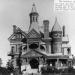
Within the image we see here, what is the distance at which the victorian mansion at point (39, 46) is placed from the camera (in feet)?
A: 123

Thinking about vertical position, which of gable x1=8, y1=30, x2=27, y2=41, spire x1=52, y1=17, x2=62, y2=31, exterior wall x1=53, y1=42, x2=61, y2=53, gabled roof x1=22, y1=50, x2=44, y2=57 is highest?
spire x1=52, y1=17, x2=62, y2=31

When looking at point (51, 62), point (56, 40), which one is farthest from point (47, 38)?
point (51, 62)

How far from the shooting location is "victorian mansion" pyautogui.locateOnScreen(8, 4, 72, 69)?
123 ft

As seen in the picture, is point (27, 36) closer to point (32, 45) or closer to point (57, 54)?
point (32, 45)

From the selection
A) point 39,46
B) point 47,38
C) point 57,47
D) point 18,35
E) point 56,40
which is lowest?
point 57,47

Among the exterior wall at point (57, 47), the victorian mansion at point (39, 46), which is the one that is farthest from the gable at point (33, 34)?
the exterior wall at point (57, 47)

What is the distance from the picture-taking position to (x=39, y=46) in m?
39.0

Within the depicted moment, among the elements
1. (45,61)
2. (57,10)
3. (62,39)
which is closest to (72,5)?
(57,10)

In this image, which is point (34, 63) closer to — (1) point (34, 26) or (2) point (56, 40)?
(2) point (56, 40)

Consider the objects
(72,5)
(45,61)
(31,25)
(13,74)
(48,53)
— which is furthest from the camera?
(31,25)

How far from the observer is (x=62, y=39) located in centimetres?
4291

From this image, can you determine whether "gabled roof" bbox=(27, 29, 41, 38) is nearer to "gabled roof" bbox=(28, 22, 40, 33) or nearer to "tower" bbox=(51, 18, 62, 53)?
"gabled roof" bbox=(28, 22, 40, 33)

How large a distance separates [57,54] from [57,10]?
15619 mm

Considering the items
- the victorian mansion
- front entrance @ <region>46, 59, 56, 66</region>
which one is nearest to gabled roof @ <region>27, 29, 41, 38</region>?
the victorian mansion
